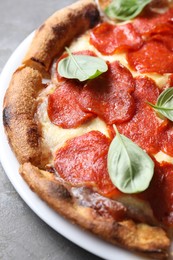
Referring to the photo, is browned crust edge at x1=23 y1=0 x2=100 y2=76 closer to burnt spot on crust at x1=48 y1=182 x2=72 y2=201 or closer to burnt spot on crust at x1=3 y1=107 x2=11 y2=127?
burnt spot on crust at x1=3 y1=107 x2=11 y2=127

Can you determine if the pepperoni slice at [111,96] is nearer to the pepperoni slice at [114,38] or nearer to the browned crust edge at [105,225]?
the pepperoni slice at [114,38]

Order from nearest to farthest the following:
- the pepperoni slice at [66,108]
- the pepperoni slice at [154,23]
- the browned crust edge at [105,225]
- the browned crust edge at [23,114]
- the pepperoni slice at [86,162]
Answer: the browned crust edge at [105,225], the pepperoni slice at [86,162], the browned crust edge at [23,114], the pepperoni slice at [66,108], the pepperoni slice at [154,23]

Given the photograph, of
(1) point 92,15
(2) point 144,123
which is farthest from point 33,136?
(1) point 92,15

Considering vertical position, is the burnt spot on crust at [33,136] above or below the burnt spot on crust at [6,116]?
below

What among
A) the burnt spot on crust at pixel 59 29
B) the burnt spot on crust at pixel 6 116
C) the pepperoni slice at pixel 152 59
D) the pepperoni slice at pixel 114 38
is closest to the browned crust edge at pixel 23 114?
the burnt spot on crust at pixel 6 116

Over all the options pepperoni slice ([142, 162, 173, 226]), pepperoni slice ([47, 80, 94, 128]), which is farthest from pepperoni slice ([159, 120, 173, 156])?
pepperoni slice ([47, 80, 94, 128])

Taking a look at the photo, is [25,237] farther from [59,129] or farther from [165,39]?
[165,39]
